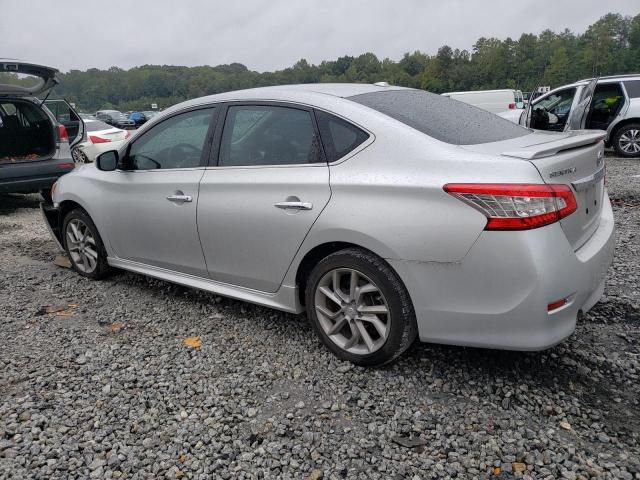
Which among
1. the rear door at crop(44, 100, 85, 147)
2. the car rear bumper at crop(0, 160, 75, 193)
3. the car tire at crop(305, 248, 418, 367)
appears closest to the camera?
the car tire at crop(305, 248, 418, 367)

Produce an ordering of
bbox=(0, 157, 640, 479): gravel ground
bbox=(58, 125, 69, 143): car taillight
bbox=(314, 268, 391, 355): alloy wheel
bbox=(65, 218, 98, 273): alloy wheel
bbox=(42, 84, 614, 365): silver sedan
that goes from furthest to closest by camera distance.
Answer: bbox=(58, 125, 69, 143): car taillight → bbox=(65, 218, 98, 273): alloy wheel → bbox=(314, 268, 391, 355): alloy wheel → bbox=(42, 84, 614, 365): silver sedan → bbox=(0, 157, 640, 479): gravel ground

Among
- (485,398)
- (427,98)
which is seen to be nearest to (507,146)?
(427,98)

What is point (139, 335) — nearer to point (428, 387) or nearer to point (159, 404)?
point (159, 404)

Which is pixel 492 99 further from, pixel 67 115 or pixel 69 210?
pixel 69 210

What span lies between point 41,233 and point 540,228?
629 cm

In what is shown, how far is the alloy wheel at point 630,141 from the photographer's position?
418 inches

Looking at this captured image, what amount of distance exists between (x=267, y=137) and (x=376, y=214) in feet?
3.33

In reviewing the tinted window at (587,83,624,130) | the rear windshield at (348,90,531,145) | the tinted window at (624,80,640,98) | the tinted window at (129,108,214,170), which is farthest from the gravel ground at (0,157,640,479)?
the tinted window at (624,80,640,98)

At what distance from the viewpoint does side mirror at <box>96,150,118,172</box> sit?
4051 millimetres

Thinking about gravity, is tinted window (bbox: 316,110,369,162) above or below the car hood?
below

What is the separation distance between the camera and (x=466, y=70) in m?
94.4

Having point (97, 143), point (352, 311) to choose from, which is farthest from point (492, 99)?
point (352, 311)

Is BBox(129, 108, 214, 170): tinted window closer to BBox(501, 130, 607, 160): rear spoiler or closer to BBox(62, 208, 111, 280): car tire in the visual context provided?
BBox(62, 208, 111, 280): car tire

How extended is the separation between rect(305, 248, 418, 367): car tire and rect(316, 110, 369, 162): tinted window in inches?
22.2
